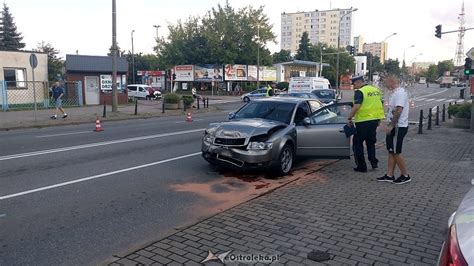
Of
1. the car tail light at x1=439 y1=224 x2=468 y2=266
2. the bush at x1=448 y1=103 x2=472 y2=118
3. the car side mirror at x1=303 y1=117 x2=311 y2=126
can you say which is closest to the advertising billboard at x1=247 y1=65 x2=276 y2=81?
the bush at x1=448 y1=103 x2=472 y2=118

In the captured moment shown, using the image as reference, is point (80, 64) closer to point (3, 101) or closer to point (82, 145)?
point (3, 101)

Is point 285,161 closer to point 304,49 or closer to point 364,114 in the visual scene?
point 364,114

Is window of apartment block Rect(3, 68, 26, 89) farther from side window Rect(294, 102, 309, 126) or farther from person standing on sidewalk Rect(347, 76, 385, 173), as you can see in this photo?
person standing on sidewalk Rect(347, 76, 385, 173)

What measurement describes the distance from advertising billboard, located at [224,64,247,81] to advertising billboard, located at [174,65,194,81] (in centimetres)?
577

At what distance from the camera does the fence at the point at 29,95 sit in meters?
25.2

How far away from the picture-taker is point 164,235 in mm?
4633

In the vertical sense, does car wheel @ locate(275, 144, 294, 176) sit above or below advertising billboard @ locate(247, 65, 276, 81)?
below

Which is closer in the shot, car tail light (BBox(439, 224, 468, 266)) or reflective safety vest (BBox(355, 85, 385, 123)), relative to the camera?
car tail light (BBox(439, 224, 468, 266))

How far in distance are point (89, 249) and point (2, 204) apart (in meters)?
2.28

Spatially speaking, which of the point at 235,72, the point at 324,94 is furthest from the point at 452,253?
the point at 235,72

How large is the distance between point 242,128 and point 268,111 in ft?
4.49

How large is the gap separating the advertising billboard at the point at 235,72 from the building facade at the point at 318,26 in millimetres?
93392

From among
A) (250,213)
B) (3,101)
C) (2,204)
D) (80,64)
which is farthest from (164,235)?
(80,64)

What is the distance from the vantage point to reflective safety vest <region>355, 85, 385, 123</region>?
7.88 metres
